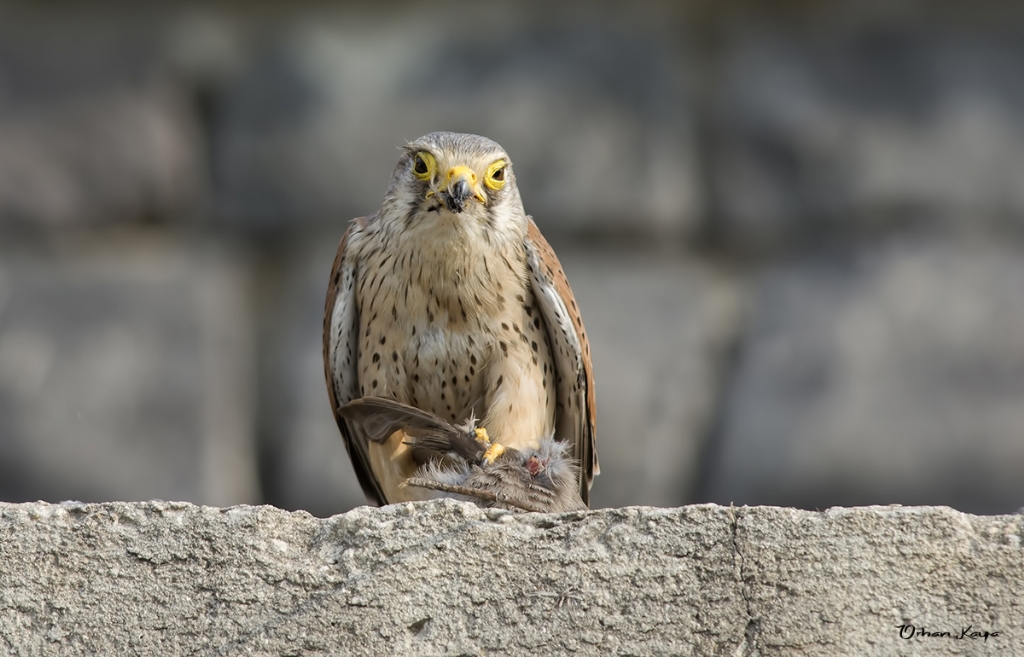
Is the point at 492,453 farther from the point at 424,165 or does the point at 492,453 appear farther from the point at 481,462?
the point at 424,165

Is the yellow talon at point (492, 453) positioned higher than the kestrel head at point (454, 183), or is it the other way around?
the kestrel head at point (454, 183)

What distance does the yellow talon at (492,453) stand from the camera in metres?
3.18

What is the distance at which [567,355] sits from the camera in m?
3.88

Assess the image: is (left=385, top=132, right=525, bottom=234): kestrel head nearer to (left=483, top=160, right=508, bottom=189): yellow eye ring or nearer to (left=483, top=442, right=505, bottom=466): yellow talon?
(left=483, top=160, right=508, bottom=189): yellow eye ring

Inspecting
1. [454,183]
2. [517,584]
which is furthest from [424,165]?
[517,584]

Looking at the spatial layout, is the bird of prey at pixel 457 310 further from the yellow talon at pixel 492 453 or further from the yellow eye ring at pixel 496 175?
the yellow talon at pixel 492 453

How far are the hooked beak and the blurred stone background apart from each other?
2.37 meters

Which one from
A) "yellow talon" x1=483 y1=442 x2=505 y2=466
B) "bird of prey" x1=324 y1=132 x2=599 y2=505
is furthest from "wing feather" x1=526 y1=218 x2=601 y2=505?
"yellow talon" x1=483 y1=442 x2=505 y2=466

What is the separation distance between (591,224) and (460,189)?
8.59ft

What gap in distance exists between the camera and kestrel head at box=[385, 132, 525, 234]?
364cm

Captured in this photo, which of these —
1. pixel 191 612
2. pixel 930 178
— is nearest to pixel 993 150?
pixel 930 178

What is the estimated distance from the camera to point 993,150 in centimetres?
612

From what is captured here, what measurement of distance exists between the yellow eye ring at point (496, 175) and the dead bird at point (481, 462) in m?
0.69

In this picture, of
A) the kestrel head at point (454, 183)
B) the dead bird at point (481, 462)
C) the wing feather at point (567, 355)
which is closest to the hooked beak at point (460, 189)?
the kestrel head at point (454, 183)
